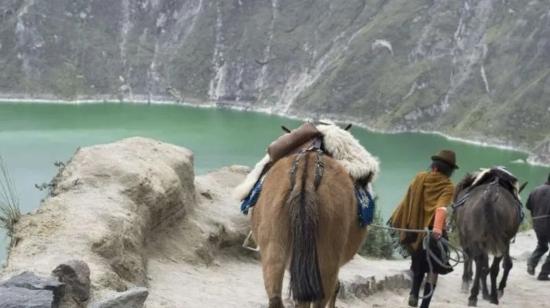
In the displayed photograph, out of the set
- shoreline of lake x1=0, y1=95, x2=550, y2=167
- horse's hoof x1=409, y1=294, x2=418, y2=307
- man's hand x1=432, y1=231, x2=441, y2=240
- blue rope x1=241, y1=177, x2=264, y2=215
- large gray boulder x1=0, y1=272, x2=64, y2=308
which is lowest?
shoreline of lake x1=0, y1=95, x2=550, y2=167

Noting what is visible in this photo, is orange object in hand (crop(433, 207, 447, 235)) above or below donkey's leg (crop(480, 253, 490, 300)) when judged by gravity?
above

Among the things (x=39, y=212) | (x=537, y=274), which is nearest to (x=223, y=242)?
(x=39, y=212)

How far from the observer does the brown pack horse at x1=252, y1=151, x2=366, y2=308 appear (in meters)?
4.19

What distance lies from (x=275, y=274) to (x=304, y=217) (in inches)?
15.3

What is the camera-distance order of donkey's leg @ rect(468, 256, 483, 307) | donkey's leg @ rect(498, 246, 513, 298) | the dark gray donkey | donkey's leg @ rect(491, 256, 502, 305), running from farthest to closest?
donkey's leg @ rect(498, 246, 513, 298), donkey's leg @ rect(491, 256, 502, 305), donkey's leg @ rect(468, 256, 483, 307), the dark gray donkey

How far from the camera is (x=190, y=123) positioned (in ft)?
242

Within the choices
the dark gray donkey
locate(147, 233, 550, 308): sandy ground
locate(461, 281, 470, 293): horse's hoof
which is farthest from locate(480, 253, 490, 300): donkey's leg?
locate(461, 281, 470, 293): horse's hoof

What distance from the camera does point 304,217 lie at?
4.20 m

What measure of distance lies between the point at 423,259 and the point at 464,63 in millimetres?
79673

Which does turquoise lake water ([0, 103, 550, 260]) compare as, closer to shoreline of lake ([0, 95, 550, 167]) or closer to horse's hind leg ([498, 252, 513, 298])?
shoreline of lake ([0, 95, 550, 167])

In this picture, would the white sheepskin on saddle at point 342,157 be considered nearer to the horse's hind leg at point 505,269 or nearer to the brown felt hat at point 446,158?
the brown felt hat at point 446,158

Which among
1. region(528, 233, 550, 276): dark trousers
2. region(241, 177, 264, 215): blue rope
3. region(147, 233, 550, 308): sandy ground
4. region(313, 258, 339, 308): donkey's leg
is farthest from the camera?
region(528, 233, 550, 276): dark trousers

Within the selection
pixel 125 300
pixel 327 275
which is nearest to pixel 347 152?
pixel 327 275

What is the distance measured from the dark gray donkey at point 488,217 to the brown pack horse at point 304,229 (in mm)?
5072
